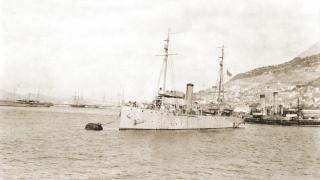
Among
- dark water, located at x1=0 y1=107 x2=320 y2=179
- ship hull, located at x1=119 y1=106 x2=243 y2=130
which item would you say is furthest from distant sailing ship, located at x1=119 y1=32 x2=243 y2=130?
dark water, located at x1=0 y1=107 x2=320 y2=179

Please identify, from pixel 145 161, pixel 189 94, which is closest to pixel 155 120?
pixel 189 94

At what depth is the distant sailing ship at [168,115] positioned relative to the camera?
44938mm

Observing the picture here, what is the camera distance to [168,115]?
158 feet

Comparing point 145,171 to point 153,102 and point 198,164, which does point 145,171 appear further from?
point 153,102

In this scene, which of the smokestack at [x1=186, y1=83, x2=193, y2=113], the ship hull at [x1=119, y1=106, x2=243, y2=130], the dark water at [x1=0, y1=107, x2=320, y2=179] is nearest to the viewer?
the dark water at [x1=0, y1=107, x2=320, y2=179]

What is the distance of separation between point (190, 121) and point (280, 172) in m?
30.3

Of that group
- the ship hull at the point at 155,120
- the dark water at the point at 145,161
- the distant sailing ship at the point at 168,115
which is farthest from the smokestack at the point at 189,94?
the dark water at the point at 145,161

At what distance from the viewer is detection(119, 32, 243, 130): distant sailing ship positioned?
44.9 m

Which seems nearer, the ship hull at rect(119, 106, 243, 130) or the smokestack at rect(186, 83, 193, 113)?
the ship hull at rect(119, 106, 243, 130)

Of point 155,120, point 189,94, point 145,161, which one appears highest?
point 189,94

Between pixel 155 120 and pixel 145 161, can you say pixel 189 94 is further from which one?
pixel 145 161

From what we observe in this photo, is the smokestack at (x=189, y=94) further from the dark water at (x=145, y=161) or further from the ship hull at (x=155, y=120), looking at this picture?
the dark water at (x=145, y=161)

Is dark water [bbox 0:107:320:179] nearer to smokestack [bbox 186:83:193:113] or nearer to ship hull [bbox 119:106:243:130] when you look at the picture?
ship hull [bbox 119:106:243:130]

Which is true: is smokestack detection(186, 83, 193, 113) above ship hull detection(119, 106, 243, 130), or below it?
above
